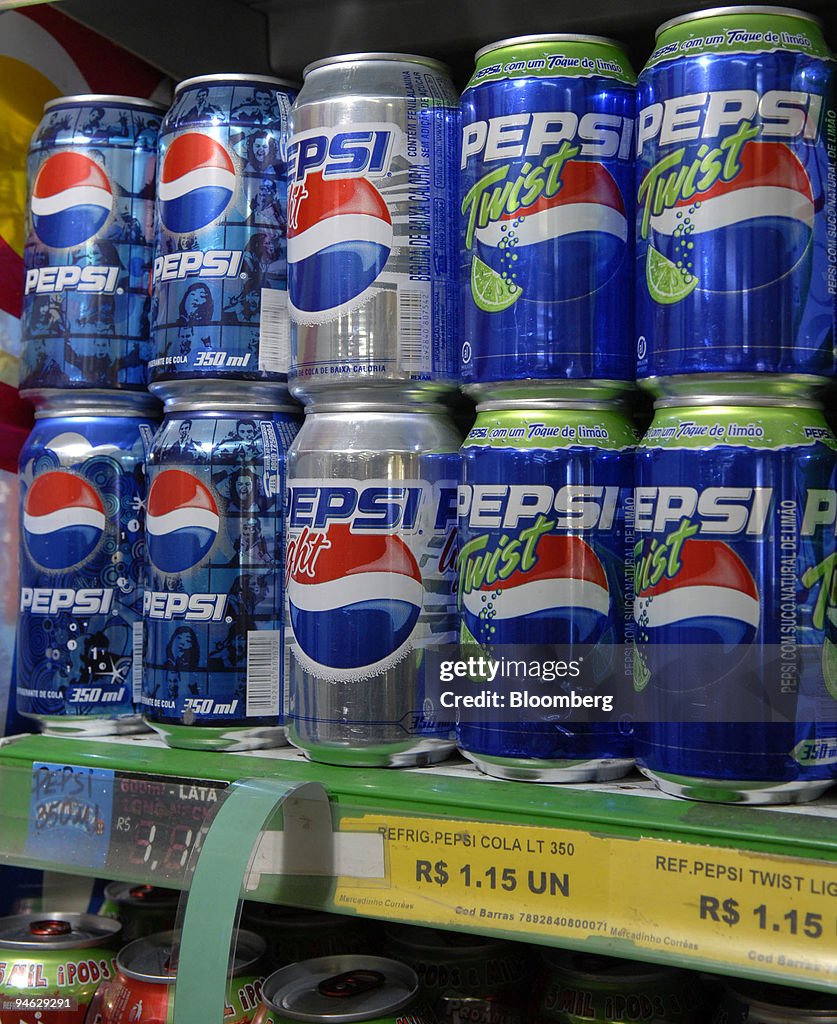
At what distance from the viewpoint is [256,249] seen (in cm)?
131

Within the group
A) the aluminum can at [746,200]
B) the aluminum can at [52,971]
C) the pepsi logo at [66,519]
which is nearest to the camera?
the aluminum can at [746,200]

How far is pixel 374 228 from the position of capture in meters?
1.17

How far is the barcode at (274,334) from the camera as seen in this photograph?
1.30 m

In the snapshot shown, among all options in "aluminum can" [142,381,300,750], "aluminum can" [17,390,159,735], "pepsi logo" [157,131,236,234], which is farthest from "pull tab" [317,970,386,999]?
"pepsi logo" [157,131,236,234]

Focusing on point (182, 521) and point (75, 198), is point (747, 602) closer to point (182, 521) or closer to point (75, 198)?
point (182, 521)

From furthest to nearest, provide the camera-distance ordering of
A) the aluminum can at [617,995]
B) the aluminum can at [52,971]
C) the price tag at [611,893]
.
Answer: the aluminum can at [52,971] → the aluminum can at [617,995] → the price tag at [611,893]

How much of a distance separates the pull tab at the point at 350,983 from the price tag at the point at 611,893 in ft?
0.29

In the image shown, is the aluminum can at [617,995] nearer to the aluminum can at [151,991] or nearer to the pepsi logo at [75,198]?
the aluminum can at [151,991]

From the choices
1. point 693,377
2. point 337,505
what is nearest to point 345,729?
point 337,505

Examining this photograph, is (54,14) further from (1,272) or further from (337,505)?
(337,505)

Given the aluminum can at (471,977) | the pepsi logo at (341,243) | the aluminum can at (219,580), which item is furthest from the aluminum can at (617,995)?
the pepsi logo at (341,243)

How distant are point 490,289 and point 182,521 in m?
0.40

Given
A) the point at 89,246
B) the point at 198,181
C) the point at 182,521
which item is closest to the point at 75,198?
the point at 89,246

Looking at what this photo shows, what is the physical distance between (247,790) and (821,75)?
0.77 metres
